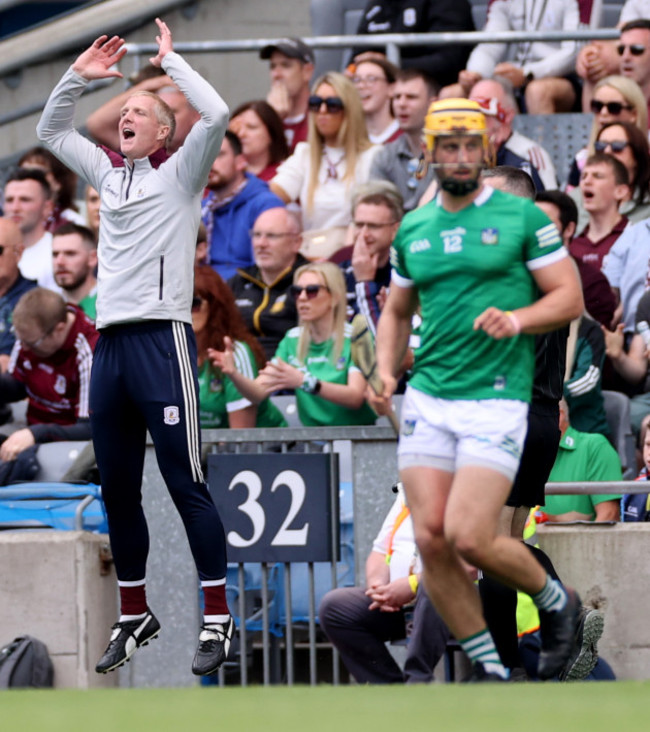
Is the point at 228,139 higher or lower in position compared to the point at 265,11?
lower

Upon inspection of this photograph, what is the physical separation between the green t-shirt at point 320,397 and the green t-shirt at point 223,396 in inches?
7.4

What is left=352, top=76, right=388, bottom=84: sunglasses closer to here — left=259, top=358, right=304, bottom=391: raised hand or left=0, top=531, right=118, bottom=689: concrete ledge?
left=259, top=358, right=304, bottom=391: raised hand

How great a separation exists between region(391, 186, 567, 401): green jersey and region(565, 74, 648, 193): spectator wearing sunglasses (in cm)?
476

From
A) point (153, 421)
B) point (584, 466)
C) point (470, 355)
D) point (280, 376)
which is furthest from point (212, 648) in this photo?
point (584, 466)

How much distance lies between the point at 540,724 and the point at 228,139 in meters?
7.65

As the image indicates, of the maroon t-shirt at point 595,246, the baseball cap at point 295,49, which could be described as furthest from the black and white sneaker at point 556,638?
the baseball cap at point 295,49

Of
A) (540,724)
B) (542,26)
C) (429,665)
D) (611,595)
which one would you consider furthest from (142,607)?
(542,26)

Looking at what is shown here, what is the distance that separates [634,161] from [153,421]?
4822 mm

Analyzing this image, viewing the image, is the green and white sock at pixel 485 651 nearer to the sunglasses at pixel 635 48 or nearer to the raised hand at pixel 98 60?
the raised hand at pixel 98 60

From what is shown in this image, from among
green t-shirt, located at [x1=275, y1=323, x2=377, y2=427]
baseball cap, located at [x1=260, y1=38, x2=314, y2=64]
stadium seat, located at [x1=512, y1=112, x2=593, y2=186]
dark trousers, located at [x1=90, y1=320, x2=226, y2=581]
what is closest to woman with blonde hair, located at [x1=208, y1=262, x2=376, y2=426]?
green t-shirt, located at [x1=275, y1=323, x2=377, y2=427]

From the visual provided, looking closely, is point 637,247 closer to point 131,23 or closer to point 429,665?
point 429,665

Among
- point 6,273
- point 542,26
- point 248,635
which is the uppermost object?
point 542,26

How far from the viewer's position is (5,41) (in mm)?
14344

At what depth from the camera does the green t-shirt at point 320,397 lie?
9094mm
